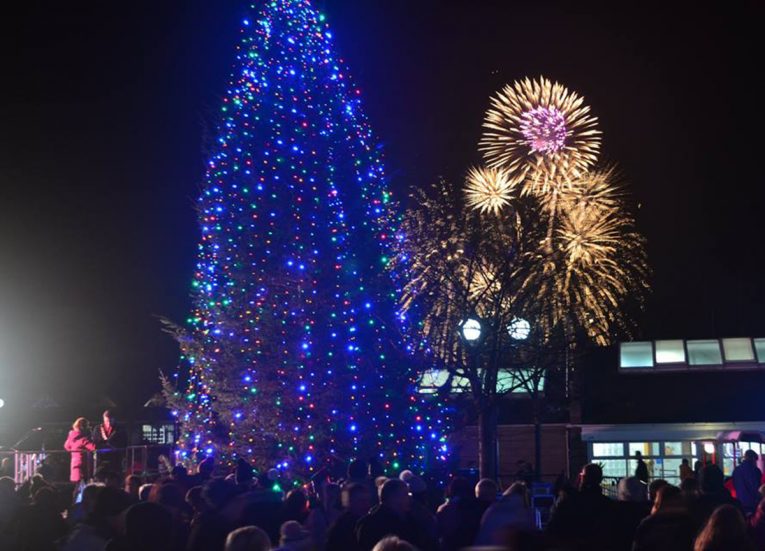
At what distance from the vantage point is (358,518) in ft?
25.8

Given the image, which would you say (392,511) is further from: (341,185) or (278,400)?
(341,185)

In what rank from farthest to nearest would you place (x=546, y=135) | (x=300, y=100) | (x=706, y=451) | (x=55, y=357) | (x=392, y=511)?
1. (x=55, y=357)
2. (x=706, y=451)
3. (x=546, y=135)
4. (x=300, y=100)
5. (x=392, y=511)

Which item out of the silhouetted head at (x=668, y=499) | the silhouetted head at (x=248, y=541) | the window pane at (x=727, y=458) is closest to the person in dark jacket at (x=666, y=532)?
the silhouetted head at (x=668, y=499)

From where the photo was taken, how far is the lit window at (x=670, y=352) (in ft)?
121

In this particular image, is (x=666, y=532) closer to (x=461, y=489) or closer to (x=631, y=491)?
(x=631, y=491)

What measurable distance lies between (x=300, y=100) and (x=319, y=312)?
5340 millimetres

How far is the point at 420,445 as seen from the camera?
21016 millimetres

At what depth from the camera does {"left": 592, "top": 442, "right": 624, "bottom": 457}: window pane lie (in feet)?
115

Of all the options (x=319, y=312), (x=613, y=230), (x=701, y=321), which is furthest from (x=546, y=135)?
(x=701, y=321)

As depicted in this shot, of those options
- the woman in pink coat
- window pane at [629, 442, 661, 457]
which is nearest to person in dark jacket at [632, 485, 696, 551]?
the woman in pink coat

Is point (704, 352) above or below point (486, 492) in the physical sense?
above

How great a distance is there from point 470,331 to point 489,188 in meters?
6.16

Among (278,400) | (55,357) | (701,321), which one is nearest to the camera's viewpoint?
(278,400)

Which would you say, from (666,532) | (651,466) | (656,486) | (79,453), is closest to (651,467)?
(651,466)
